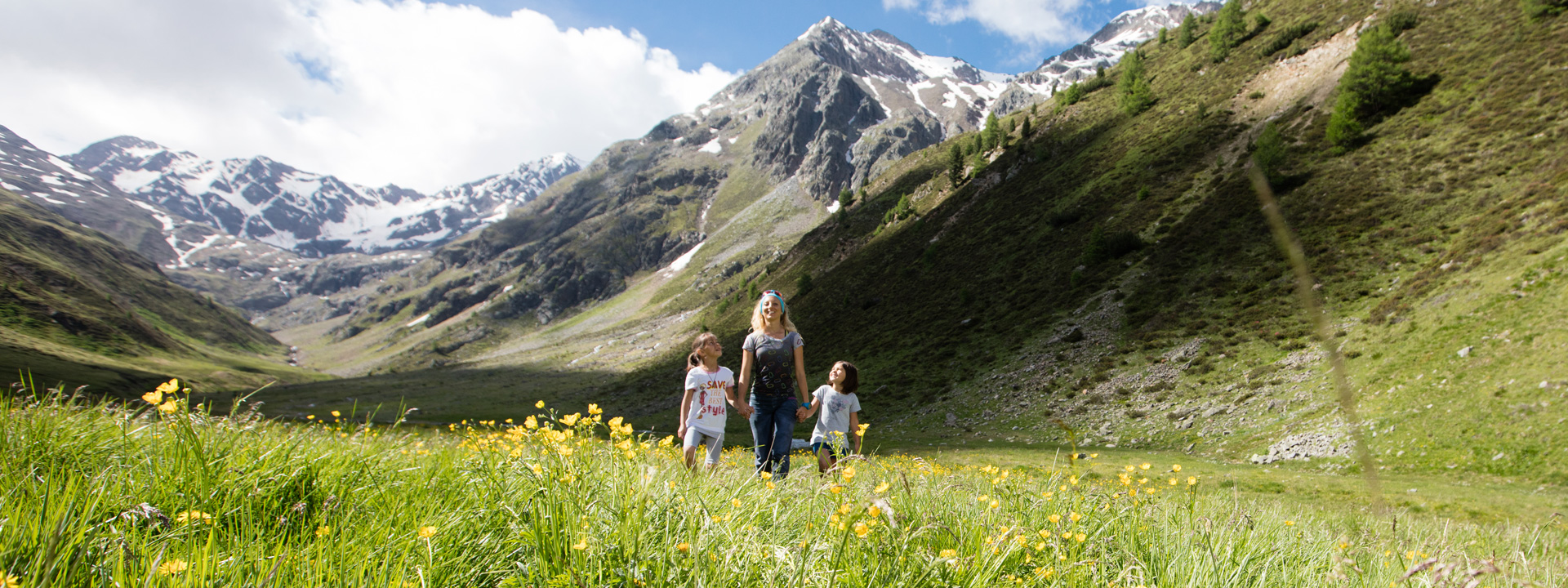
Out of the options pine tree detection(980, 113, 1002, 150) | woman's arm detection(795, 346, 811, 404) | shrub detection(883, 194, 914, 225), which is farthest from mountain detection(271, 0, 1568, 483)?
pine tree detection(980, 113, 1002, 150)

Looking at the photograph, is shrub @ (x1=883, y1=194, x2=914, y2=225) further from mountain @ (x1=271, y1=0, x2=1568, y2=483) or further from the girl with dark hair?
the girl with dark hair

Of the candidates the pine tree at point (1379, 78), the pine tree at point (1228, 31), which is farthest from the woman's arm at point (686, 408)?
the pine tree at point (1228, 31)

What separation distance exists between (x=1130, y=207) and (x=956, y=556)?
165 feet

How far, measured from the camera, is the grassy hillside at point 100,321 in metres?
90.2

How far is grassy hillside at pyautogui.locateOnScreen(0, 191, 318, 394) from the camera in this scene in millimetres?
90250

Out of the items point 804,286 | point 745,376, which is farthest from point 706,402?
point 804,286

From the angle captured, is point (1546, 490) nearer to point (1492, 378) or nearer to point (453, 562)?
point (1492, 378)

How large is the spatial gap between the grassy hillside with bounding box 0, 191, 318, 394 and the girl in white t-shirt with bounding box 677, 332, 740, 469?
101 meters

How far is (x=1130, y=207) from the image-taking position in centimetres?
4481

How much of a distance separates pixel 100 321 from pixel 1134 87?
7339 inches

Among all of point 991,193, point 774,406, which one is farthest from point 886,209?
point 774,406

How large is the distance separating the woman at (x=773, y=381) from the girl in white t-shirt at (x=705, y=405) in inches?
13.0

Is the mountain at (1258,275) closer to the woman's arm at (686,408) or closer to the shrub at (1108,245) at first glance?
the shrub at (1108,245)

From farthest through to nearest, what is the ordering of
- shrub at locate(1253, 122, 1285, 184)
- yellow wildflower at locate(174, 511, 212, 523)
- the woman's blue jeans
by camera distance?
shrub at locate(1253, 122, 1285, 184), the woman's blue jeans, yellow wildflower at locate(174, 511, 212, 523)
